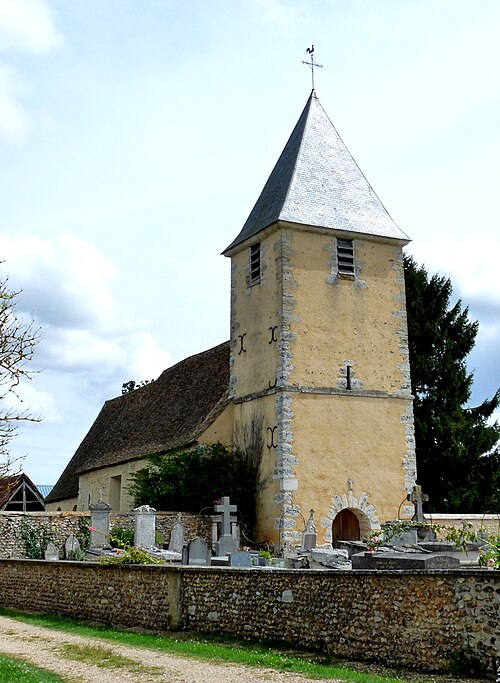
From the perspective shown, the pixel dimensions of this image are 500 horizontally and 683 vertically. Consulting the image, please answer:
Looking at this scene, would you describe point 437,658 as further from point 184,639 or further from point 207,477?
point 207,477

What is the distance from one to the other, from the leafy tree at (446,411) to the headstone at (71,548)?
40.7ft

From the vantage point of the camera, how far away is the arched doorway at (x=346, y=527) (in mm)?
21266

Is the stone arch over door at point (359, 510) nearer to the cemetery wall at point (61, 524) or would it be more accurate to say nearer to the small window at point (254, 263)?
the cemetery wall at point (61, 524)

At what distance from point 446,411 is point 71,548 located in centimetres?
1439

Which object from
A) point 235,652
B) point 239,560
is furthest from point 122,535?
point 235,652

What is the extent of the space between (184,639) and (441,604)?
155 inches

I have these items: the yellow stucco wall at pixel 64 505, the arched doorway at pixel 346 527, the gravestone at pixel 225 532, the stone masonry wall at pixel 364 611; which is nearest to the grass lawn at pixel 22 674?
the stone masonry wall at pixel 364 611

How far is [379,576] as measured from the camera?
364 inches

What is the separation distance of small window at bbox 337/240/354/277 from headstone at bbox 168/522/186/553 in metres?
8.06

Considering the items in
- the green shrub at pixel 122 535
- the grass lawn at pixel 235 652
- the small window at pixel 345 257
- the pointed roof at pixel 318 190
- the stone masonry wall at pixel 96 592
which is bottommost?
the grass lawn at pixel 235 652

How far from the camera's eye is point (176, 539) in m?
19.2

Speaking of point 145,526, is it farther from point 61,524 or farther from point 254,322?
point 254,322

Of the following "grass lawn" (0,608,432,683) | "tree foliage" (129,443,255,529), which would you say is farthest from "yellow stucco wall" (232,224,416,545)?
"grass lawn" (0,608,432,683)

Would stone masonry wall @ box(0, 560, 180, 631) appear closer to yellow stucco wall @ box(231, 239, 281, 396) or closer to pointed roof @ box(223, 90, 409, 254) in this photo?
yellow stucco wall @ box(231, 239, 281, 396)
